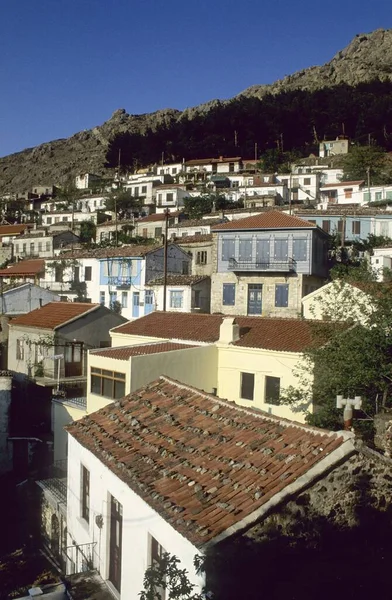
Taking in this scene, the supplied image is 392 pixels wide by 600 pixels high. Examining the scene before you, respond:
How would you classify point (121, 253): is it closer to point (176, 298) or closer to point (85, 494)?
point (176, 298)

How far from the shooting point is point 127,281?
37.7 meters

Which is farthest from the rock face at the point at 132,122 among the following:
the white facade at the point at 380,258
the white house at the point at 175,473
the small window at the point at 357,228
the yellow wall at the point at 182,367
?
the white house at the point at 175,473

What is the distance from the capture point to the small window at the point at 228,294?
36.5 meters

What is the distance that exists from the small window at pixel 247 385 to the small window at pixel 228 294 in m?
16.1

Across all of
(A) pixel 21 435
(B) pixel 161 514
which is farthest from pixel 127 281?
(B) pixel 161 514

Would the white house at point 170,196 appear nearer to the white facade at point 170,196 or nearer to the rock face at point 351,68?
the white facade at point 170,196

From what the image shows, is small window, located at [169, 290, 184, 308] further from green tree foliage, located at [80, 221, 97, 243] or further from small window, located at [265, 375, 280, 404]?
green tree foliage, located at [80, 221, 97, 243]

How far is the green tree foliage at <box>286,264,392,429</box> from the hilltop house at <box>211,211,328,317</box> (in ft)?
52.5

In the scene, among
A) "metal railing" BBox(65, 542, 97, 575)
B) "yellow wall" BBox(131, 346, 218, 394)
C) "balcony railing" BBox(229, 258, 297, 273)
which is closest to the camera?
"metal railing" BBox(65, 542, 97, 575)

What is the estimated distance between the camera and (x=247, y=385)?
20.5 m

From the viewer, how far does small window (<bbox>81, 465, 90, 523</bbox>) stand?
10875 mm

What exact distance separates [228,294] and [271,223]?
5623mm

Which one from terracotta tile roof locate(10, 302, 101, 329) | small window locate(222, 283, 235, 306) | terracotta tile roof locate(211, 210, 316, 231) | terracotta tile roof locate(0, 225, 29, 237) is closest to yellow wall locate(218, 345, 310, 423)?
terracotta tile roof locate(10, 302, 101, 329)

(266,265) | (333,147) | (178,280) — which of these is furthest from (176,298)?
(333,147)
